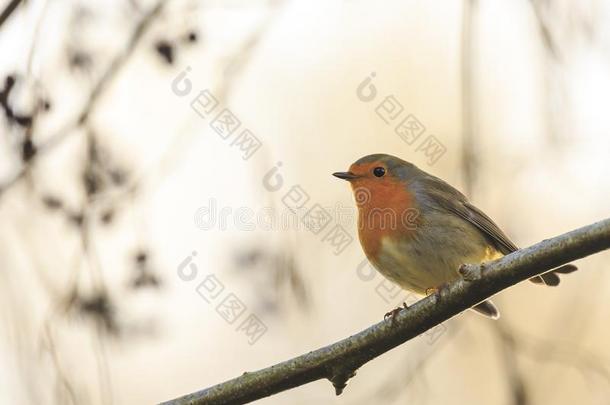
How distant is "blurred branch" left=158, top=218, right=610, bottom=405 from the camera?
303cm

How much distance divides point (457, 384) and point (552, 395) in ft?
5.89

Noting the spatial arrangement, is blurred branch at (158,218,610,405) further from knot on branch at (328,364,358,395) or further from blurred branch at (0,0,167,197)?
blurred branch at (0,0,167,197)

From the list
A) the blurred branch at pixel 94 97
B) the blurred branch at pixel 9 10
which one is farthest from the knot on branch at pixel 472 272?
the blurred branch at pixel 9 10

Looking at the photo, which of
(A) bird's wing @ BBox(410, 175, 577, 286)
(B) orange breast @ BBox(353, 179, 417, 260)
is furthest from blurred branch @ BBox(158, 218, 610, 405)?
(A) bird's wing @ BBox(410, 175, 577, 286)

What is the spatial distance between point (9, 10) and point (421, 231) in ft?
8.67

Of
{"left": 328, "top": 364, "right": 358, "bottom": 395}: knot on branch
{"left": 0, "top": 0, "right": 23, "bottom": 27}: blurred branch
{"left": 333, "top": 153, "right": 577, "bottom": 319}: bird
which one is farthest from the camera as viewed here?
{"left": 333, "top": 153, "right": 577, "bottom": 319}: bird

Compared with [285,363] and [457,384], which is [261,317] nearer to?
[285,363]

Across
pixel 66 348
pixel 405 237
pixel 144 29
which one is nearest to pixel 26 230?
pixel 66 348

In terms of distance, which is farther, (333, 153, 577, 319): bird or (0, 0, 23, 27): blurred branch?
(333, 153, 577, 319): bird

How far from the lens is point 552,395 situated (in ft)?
18.5

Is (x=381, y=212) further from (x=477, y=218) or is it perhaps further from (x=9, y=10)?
(x=9, y=10)

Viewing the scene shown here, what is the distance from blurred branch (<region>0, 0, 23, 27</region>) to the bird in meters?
2.49

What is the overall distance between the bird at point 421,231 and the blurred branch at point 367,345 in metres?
1.32

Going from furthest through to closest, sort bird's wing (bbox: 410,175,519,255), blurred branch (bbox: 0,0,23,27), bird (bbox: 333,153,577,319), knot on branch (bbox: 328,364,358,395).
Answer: bird's wing (bbox: 410,175,519,255), bird (bbox: 333,153,577,319), knot on branch (bbox: 328,364,358,395), blurred branch (bbox: 0,0,23,27)
